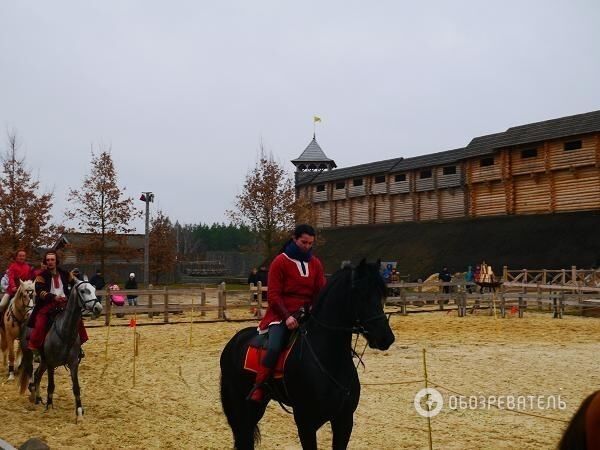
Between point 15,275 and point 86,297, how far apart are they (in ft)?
14.5

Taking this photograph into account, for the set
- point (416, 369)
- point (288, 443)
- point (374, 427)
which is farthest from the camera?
point (416, 369)

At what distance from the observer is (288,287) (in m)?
6.20

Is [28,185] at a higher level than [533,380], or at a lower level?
higher

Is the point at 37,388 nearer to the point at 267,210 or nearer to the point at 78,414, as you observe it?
the point at 78,414

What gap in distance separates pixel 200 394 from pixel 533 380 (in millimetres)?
6666

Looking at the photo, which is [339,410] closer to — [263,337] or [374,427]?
[263,337]

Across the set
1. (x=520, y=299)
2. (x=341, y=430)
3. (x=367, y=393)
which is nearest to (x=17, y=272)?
(x=367, y=393)

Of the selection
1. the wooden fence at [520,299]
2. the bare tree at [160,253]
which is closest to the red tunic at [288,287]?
the wooden fence at [520,299]

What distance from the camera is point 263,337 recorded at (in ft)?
20.8

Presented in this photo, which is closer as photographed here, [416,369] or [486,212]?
[416,369]

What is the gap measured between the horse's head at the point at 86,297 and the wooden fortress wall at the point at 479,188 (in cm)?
3713

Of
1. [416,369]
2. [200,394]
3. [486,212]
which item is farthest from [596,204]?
[200,394]

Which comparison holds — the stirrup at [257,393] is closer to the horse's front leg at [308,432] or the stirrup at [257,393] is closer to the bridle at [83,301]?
the horse's front leg at [308,432]

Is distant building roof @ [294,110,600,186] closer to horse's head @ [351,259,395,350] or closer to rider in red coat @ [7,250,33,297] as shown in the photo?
rider in red coat @ [7,250,33,297]
